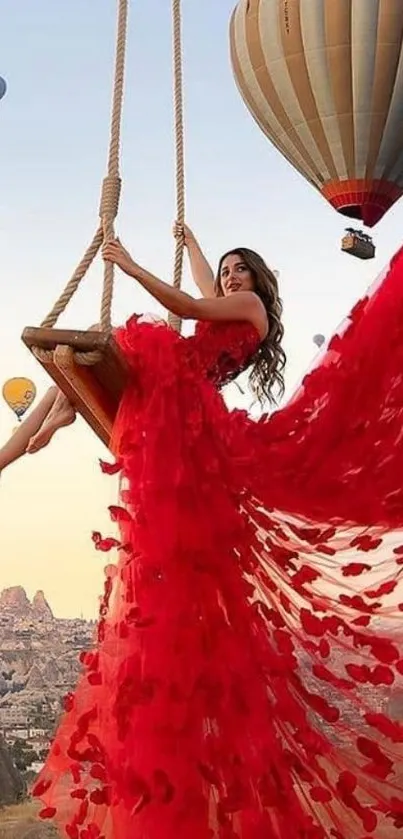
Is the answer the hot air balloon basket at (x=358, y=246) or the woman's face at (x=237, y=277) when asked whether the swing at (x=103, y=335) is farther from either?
the hot air balloon basket at (x=358, y=246)

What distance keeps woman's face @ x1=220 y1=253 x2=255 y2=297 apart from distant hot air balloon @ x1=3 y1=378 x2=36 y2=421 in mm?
6366

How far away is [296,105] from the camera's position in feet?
22.5

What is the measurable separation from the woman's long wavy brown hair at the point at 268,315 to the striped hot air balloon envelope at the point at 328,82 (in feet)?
15.5

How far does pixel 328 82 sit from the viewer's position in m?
6.80

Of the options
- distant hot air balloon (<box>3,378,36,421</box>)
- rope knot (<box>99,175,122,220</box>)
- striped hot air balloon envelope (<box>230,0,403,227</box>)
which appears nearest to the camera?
rope knot (<box>99,175,122,220</box>)

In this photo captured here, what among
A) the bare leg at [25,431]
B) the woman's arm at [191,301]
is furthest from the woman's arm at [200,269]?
the bare leg at [25,431]

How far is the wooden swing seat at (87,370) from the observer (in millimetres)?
1798

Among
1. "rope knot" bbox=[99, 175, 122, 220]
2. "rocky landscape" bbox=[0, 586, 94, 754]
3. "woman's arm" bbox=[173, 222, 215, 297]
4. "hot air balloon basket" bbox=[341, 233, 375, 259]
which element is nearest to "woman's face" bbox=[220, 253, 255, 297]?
"woman's arm" bbox=[173, 222, 215, 297]

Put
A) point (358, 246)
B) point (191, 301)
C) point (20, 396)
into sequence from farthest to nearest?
point (20, 396) → point (358, 246) → point (191, 301)

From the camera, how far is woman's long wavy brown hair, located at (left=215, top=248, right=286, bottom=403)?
2.23 meters

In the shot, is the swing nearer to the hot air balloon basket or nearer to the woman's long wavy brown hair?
the woman's long wavy brown hair

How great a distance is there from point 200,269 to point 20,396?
6283mm

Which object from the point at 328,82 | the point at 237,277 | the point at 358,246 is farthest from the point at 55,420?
the point at 358,246

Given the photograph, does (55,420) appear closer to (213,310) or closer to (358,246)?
→ (213,310)
